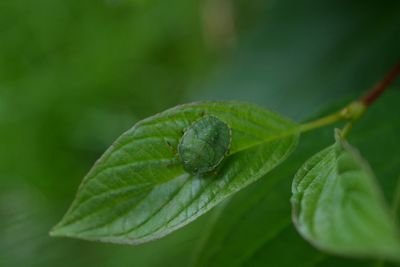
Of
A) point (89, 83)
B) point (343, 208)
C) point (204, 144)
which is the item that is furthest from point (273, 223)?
point (89, 83)

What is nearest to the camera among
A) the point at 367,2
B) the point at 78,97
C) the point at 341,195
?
the point at 341,195

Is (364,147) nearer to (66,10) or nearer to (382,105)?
(382,105)

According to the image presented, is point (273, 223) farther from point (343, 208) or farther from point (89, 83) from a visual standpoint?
point (89, 83)

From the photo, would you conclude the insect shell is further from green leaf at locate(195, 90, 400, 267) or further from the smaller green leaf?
green leaf at locate(195, 90, 400, 267)

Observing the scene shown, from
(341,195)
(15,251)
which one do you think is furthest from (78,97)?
(341,195)

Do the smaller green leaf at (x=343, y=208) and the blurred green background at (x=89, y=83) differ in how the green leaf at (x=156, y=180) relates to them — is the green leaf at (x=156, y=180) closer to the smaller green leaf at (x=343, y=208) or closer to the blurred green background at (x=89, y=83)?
the smaller green leaf at (x=343, y=208)
